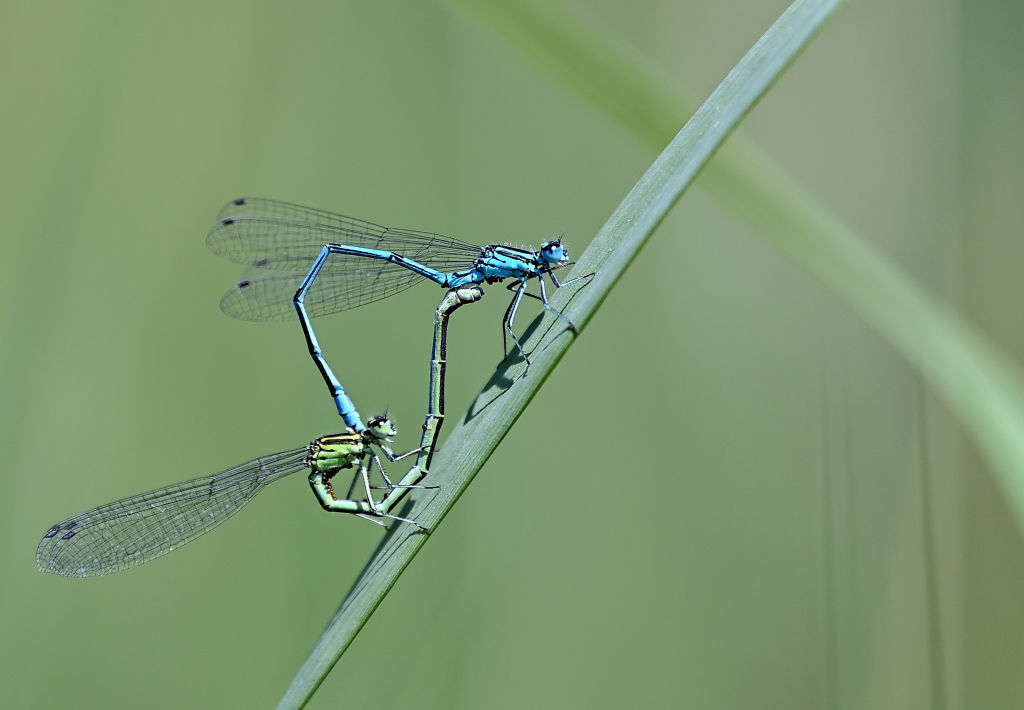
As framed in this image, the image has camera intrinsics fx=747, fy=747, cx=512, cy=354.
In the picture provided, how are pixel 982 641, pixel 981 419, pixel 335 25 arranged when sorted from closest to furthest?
1. pixel 981 419
2. pixel 982 641
3. pixel 335 25

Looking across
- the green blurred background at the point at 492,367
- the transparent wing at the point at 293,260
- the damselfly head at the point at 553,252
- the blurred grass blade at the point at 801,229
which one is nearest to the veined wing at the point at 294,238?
the transparent wing at the point at 293,260

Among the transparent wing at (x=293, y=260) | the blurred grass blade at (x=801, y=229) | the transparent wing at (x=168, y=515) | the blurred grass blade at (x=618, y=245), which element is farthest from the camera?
the transparent wing at (x=293, y=260)

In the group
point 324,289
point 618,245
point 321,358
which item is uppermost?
point 324,289

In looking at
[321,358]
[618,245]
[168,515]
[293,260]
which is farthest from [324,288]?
[618,245]

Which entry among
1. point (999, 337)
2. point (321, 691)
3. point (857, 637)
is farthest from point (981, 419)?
point (321, 691)

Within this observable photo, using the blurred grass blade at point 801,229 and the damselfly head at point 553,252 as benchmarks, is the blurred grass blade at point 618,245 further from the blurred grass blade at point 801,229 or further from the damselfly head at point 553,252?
the damselfly head at point 553,252

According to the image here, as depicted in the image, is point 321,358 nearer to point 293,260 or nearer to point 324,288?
point 324,288

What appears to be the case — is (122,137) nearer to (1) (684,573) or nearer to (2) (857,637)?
(1) (684,573)
